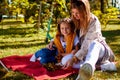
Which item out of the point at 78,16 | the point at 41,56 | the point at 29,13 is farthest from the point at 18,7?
the point at 78,16

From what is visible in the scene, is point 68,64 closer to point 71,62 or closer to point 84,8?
point 71,62

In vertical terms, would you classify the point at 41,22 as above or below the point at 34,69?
below

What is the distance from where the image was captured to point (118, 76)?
17.9 feet

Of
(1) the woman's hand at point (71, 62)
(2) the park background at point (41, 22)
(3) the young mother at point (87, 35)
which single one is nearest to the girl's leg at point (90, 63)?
(3) the young mother at point (87, 35)

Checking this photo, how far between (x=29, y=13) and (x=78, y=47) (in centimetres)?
724

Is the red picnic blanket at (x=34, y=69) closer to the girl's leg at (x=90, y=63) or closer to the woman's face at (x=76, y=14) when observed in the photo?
the girl's leg at (x=90, y=63)

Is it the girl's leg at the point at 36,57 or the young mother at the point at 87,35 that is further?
the girl's leg at the point at 36,57

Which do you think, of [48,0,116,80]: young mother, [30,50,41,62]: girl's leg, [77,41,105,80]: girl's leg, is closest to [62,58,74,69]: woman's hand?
[48,0,116,80]: young mother

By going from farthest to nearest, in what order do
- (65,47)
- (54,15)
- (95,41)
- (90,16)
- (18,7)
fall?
(18,7)
(54,15)
(65,47)
(90,16)
(95,41)

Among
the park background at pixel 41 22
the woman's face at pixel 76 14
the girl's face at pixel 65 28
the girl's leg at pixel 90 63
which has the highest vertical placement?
the woman's face at pixel 76 14

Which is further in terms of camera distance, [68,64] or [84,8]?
[68,64]

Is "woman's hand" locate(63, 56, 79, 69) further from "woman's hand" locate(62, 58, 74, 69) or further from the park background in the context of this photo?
the park background

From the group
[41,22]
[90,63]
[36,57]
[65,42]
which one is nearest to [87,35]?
[65,42]

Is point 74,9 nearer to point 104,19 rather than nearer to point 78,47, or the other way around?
point 78,47
